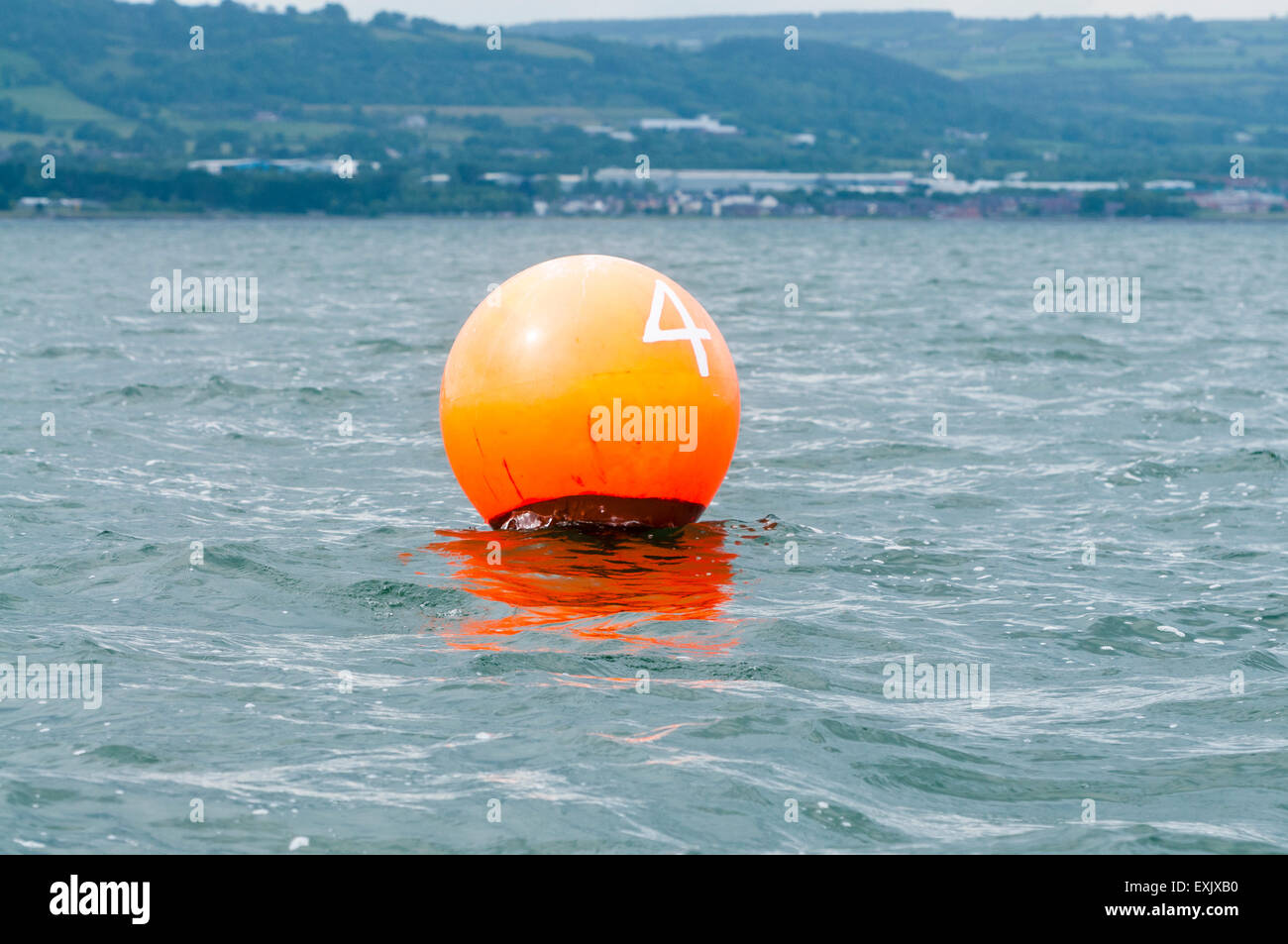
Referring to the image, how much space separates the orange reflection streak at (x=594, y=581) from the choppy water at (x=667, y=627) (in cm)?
4

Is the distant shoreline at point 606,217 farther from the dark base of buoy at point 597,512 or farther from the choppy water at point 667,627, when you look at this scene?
the dark base of buoy at point 597,512

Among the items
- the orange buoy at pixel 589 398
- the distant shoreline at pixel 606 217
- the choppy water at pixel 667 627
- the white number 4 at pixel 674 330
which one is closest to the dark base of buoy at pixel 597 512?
the orange buoy at pixel 589 398

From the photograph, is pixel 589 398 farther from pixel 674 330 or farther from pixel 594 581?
pixel 594 581

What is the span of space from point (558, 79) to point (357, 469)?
176 m

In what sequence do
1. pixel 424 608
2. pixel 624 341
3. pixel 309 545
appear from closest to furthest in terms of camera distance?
A: 1. pixel 424 608
2. pixel 624 341
3. pixel 309 545

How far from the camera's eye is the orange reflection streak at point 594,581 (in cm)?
865

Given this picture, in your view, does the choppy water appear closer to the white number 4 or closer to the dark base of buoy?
the dark base of buoy

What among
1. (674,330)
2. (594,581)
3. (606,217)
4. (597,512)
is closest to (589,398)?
(674,330)

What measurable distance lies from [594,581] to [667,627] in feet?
3.34

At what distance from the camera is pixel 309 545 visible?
35.0 feet

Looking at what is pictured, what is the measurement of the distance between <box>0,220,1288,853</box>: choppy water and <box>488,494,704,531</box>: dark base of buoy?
185mm

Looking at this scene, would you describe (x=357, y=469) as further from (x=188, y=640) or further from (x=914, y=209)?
(x=914, y=209)

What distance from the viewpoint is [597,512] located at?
10.4 m
